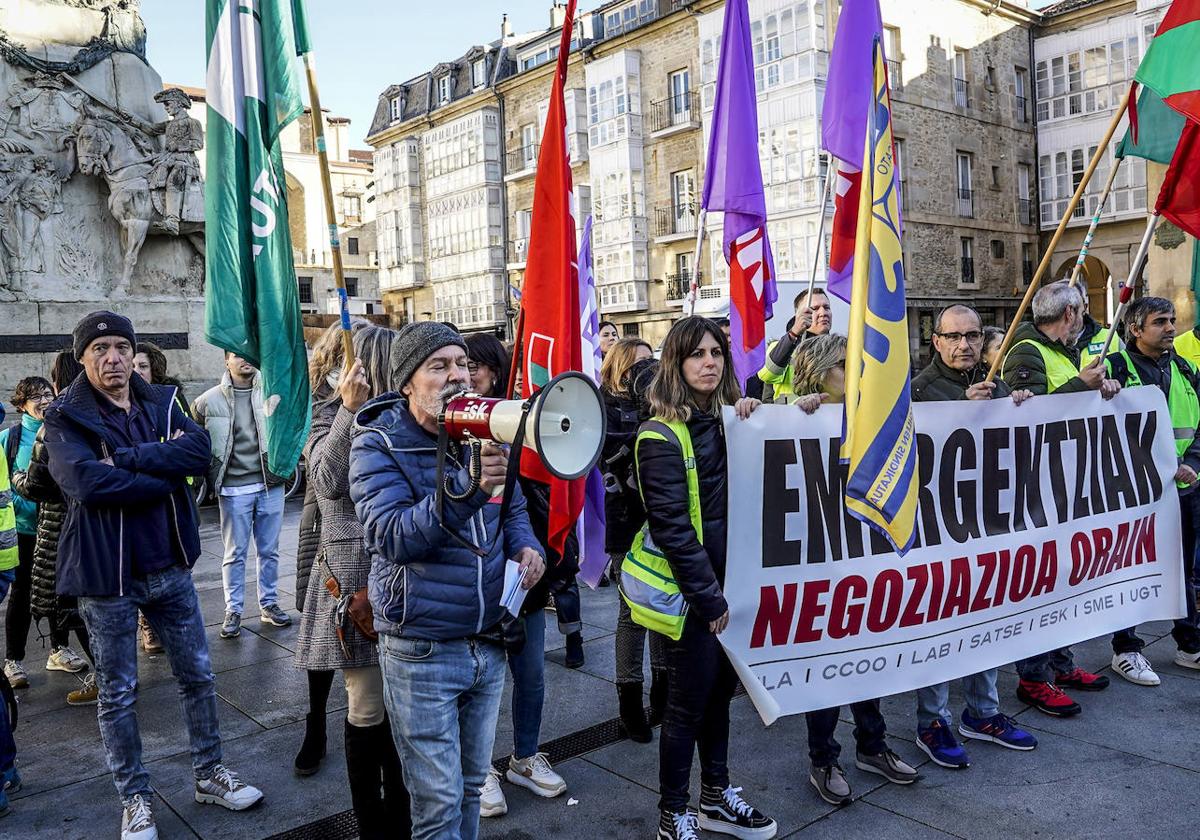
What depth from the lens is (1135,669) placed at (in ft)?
16.3

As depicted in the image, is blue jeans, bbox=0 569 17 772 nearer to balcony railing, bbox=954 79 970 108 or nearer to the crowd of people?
the crowd of people

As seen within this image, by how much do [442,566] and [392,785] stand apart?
1.01 m

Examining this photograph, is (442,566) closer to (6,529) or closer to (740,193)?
(6,529)

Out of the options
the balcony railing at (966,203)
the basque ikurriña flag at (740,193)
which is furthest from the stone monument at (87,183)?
the balcony railing at (966,203)

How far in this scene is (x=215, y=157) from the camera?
370 cm

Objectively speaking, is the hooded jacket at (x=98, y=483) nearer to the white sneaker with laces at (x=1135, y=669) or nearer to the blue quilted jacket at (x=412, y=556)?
the blue quilted jacket at (x=412, y=556)

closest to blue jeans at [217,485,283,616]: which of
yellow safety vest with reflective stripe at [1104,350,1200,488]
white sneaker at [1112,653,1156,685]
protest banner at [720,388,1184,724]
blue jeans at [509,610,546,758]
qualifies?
blue jeans at [509,610,546,758]

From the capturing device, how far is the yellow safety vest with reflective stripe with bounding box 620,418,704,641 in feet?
11.1

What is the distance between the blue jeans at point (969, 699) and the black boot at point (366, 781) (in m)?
2.35

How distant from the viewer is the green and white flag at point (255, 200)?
364 centimetres

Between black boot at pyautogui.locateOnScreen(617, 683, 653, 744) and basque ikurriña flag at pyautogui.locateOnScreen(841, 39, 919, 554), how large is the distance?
1.56 m

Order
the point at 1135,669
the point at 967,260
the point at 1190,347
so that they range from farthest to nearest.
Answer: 1. the point at 967,260
2. the point at 1190,347
3. the point at 1135,669

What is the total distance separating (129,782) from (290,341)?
1802mm

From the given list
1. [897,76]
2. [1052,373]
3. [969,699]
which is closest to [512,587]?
[969,699]
